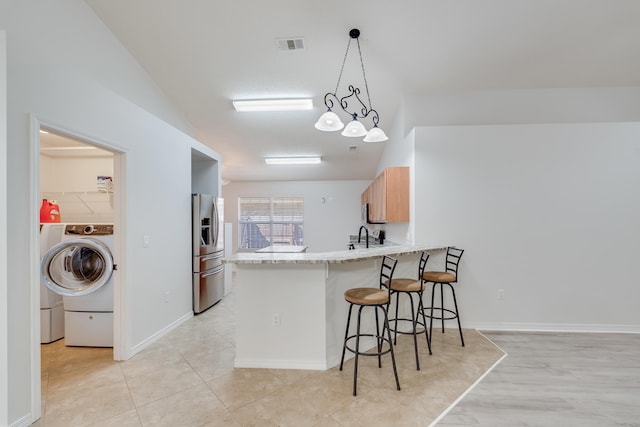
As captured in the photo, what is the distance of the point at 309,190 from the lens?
784cm

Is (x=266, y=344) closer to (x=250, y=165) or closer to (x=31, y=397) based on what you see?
(x=31, y=397)

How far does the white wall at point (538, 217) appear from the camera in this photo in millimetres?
3520

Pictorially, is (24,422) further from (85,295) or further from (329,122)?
(329,122)

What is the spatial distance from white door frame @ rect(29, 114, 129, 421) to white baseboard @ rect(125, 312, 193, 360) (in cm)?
11

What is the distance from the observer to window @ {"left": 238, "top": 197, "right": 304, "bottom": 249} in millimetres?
7926

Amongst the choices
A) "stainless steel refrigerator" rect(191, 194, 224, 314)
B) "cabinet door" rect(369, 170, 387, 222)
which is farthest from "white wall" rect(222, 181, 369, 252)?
"stainless steel refrigerator" rect(191, 194, 224, 314)

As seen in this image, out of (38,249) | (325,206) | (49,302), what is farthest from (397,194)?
(49,302)

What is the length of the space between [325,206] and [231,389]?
573cm

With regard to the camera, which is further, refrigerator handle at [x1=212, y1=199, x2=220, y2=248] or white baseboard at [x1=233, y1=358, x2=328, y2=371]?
refrigerator handle at [x1=212, y1=199, x2=220, y2=248]

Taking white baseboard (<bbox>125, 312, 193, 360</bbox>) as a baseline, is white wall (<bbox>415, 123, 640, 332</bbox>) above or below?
above

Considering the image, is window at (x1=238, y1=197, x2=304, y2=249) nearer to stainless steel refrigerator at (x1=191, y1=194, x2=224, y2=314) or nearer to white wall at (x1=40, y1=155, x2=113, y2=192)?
stainless steel refrigerator at (x1=191, y1=194, x2=224, y2=314)

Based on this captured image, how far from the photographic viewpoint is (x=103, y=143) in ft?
8.79

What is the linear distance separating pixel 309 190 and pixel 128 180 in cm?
513

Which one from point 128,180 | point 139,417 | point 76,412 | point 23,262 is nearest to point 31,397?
point 76,412
